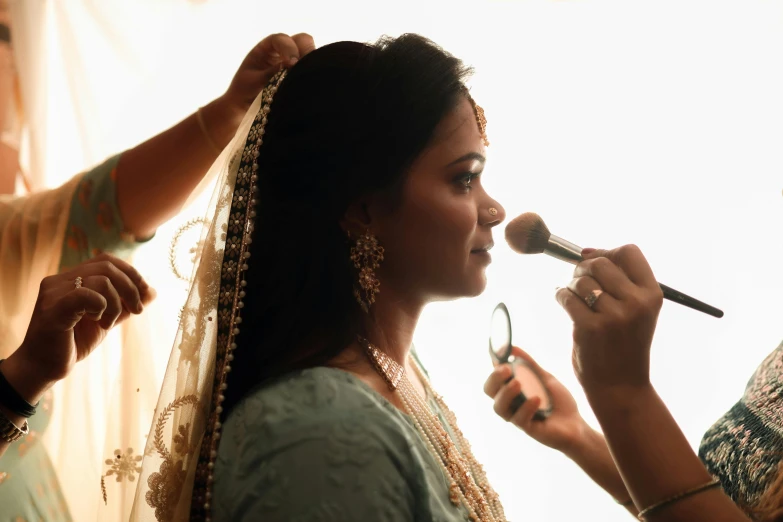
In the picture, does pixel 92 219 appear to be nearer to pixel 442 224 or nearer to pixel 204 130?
pixel 204 130

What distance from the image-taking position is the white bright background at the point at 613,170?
149cm

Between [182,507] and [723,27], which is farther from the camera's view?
[723,27]

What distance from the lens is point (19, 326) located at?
1.16 metres

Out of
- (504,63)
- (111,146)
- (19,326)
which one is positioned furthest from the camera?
(504,63)

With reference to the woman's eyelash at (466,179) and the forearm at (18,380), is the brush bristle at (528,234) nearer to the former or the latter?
the woman's eyelash at (466,179)

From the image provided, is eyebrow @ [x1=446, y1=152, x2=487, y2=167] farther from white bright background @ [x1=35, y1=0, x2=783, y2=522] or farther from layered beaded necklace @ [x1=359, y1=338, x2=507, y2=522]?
white bright background @ [x1=35, y1=0, x2=783, y2=522]

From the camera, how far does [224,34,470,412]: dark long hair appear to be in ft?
3.05

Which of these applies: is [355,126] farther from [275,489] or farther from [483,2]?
[483,2]

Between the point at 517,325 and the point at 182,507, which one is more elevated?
the point at 517,325

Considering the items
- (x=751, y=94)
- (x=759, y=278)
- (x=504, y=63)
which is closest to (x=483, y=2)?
(x=504, y=63)

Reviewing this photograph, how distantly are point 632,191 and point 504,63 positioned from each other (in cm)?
39

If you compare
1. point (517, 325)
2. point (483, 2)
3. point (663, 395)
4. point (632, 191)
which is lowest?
point (663, 395)

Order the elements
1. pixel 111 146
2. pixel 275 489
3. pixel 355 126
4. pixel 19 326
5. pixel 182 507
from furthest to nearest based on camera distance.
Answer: pixel 111 146, pixel 19 326, pixel 355 126, pixel 182 507, pixel 275 489

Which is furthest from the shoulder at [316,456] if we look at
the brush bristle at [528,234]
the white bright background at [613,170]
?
the white bright background at [613,170]
